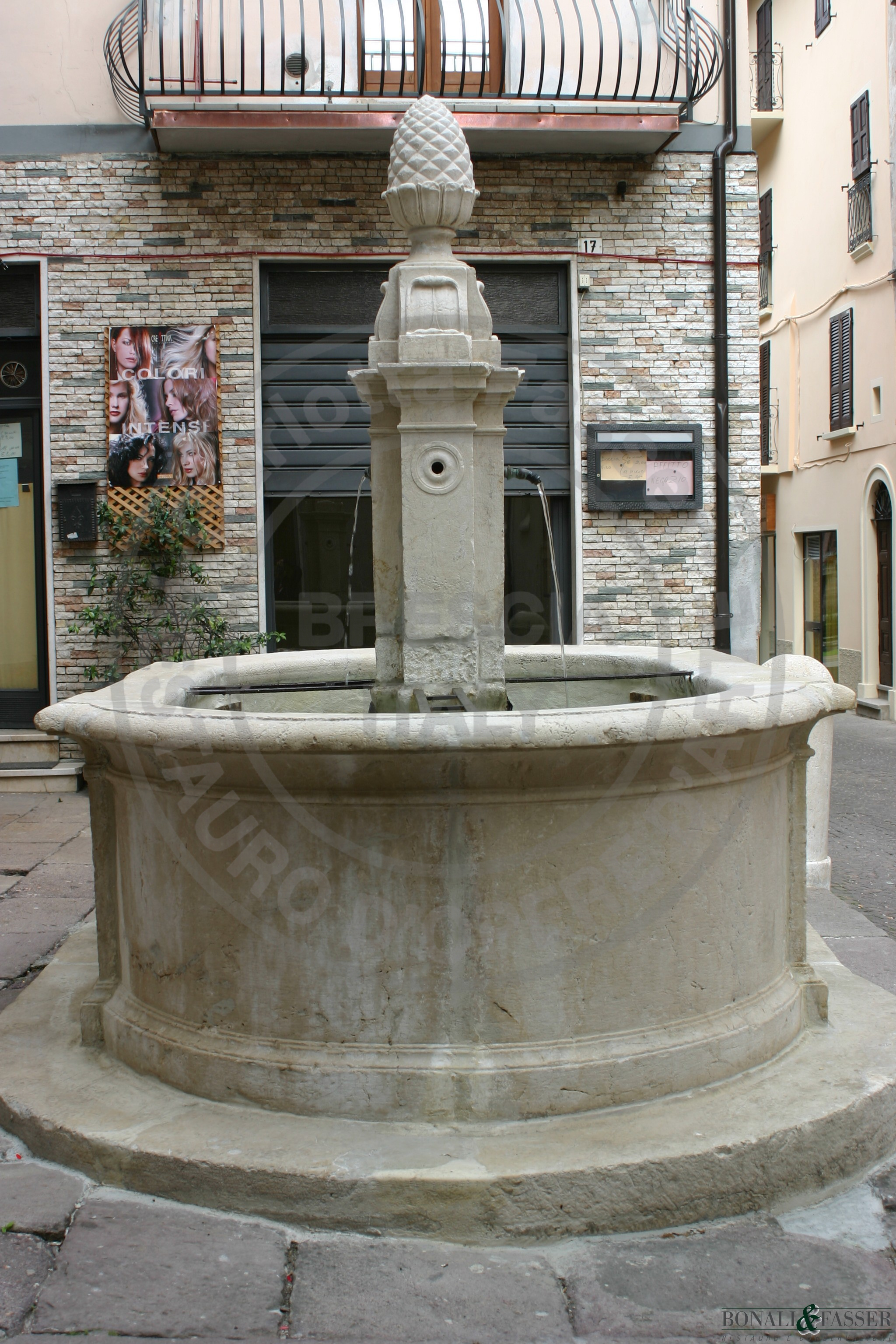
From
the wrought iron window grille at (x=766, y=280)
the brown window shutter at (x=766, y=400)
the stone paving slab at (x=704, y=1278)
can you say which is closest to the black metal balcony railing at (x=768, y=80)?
the wrought iron window grille at (x=766, y=280)

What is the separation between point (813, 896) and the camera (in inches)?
224

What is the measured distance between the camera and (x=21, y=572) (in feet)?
31.9

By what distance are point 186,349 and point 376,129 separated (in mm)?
2157

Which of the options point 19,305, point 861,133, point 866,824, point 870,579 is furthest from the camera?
point 861,133

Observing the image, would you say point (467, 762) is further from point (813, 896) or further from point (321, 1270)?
point (813, 896)

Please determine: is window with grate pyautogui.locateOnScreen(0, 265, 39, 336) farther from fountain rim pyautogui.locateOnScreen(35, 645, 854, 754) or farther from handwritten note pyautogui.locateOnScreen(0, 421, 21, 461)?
fountain rim pyautogui.locateOnScreen(35, 645, 854, 754)

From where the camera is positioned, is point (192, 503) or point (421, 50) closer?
point (421, 50)

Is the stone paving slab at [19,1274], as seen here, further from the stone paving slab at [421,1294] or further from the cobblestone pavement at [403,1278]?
the stone paving slab at [421,1294]

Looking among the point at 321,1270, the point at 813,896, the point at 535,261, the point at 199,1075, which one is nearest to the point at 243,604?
the point at 535,261

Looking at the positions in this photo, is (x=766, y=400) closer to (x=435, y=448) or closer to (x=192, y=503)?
(x=192, y=503)

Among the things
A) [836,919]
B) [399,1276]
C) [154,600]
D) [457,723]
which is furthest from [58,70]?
[399,1276]

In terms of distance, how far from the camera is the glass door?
9516 mm

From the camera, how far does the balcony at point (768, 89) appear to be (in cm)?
1956

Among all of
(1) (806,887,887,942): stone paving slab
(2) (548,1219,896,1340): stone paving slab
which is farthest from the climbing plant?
(2) (548,1219,896,1340): stone paving slab
